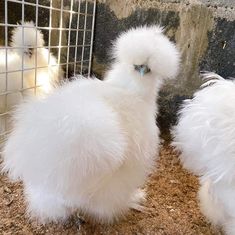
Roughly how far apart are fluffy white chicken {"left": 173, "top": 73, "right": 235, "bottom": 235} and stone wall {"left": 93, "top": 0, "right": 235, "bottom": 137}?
0.53 metres

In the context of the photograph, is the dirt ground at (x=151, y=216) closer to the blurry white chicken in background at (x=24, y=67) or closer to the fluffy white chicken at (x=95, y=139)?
the fluffy white chicken at (x=95, y=139)

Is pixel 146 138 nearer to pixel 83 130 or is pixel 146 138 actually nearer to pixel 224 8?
pixel 83 130

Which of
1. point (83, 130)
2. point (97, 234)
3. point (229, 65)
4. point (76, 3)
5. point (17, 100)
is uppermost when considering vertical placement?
point (76, 3)

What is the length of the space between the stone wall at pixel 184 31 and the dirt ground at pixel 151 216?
0.47m

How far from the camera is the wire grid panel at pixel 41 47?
1470 millimetres

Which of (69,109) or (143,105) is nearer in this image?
(69,109)

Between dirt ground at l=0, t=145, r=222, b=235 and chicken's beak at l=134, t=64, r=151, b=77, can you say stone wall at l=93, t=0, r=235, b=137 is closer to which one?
dirt ground at l=0, t=145, r=222, b=235

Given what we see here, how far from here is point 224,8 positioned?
1.54 metres

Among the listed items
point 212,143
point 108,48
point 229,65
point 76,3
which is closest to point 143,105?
point 212,143

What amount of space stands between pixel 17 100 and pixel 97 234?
0.72 meters

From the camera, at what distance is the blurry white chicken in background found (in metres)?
1.45

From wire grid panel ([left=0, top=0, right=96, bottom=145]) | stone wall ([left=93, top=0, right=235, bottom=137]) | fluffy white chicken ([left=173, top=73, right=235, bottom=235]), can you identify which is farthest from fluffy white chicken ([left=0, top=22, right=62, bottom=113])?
fluffy white chicken ([left=173, top=73, right=235, bottom=235])

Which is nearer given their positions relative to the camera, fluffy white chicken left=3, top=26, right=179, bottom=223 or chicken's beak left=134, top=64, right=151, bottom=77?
fluffy white chicken left=3, top=26, right=179, bottom=223

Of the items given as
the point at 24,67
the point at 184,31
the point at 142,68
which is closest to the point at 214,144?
the point at 142,68
